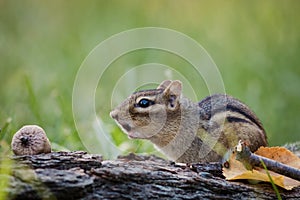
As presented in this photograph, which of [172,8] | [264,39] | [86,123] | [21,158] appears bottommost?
[21,158]

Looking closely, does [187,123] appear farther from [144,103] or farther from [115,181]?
[115,181]

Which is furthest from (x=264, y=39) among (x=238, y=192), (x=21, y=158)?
(x=21, y=158)

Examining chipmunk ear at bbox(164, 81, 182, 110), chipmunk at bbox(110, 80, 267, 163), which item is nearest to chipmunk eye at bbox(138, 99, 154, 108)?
chipmunk at bbox(110, 80, 267, 163)

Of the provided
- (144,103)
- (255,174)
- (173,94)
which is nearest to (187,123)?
(173,94)

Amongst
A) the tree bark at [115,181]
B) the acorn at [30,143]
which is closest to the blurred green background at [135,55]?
the acorn at [30,143]

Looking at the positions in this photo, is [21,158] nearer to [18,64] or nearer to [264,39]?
[18,64]
